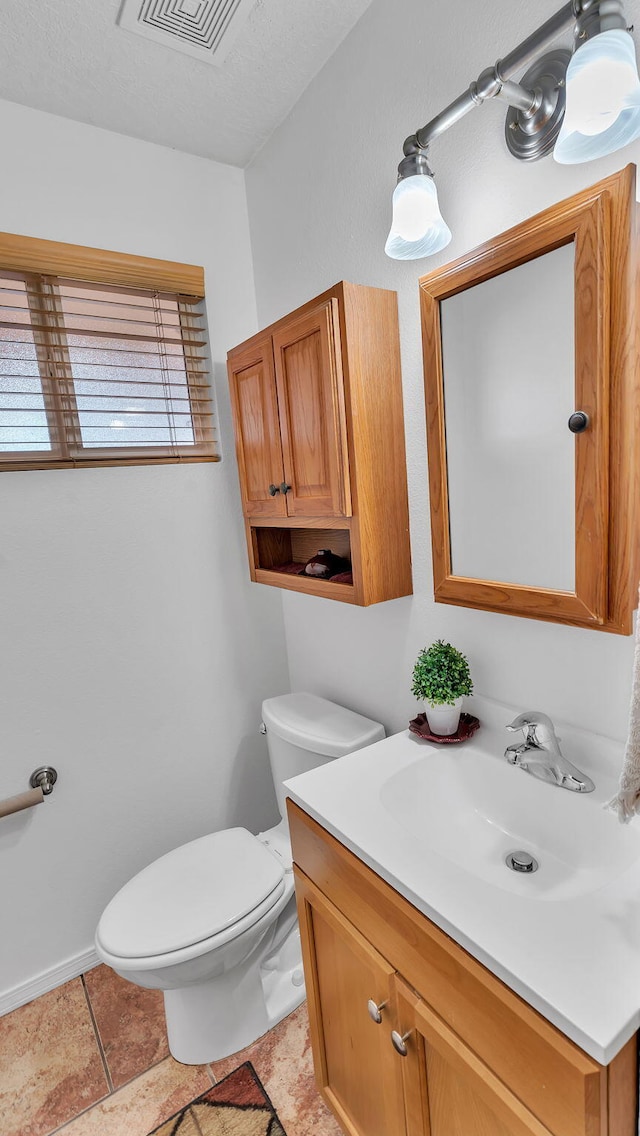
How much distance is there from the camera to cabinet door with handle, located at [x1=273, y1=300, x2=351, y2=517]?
1.20 meters

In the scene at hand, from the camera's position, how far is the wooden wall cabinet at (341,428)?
1190 millimetres

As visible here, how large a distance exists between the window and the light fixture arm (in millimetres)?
971

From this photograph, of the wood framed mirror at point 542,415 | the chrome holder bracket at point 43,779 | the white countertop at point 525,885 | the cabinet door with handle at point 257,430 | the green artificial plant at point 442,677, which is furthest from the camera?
the chrome holder bracket at point 43,779

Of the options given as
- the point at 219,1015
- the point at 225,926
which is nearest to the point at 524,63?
the point at 225,926

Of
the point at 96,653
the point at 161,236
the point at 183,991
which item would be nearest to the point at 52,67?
the point at 161,236

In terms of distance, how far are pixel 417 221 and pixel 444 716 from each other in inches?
38.2

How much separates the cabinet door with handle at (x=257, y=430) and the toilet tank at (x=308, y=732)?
1.97 feet

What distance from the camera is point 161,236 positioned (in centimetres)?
164

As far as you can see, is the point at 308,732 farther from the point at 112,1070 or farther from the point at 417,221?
the point at 417,221

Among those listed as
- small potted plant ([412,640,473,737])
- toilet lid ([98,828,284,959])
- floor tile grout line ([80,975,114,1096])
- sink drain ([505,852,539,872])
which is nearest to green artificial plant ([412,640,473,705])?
small potted plant ([412,640,473,737])

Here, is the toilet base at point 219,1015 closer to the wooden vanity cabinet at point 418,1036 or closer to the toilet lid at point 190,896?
the toilet lid at point 190,896

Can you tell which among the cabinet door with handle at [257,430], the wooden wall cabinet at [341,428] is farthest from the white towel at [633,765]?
the cabinet door with handle at [257,430]

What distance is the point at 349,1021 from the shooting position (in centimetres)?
101

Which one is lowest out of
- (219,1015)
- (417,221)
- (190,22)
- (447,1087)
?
(219,1015)
